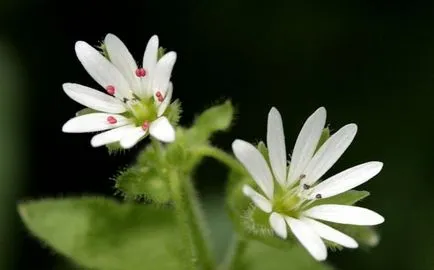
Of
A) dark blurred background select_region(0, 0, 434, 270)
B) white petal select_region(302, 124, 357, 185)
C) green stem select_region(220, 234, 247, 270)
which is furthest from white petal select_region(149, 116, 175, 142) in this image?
dark blurred background select_region(0, 0, 434, 270)

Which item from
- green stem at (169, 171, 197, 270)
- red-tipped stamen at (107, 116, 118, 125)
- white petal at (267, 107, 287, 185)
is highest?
red-tipped stamen at (107, 116, 118, 125)

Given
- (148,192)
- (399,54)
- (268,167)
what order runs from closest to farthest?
(268,167) → (148,192) → (399,54)

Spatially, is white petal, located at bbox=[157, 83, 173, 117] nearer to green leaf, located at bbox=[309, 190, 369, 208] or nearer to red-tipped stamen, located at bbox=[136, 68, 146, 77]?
red-tipped stamen, located at bbox=[136, 68, 146, 77]

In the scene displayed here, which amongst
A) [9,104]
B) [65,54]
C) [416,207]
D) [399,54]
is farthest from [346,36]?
[9,104]

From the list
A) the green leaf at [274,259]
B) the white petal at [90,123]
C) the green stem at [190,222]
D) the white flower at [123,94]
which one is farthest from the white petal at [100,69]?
the green leaf at [274,259]

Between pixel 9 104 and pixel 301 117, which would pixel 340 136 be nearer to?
pixel 301 117

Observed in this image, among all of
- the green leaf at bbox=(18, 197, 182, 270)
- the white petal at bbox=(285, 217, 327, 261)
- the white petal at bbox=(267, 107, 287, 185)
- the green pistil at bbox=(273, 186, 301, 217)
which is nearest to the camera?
the white petal at bbox=(285, 217, 327, 261)
